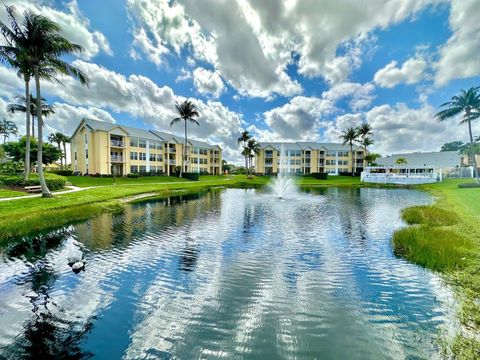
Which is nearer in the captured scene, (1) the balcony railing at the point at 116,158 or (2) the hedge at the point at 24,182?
(2) the hedge at the point at 24,182

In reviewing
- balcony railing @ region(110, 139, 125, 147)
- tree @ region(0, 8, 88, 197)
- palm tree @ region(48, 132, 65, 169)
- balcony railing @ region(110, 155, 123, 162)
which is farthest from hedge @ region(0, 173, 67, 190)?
palm tree @ region(48, 132, 65, 169)

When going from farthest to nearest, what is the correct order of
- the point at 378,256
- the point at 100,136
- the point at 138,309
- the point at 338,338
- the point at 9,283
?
the point at 100,136, the point at 378,256, the point at 9,283, the point at 138,309, the point at 338,338

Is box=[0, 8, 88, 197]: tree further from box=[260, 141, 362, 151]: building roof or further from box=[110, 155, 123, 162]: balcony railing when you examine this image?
box=[260, 141, 362, 151]: building roof

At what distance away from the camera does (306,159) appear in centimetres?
8812

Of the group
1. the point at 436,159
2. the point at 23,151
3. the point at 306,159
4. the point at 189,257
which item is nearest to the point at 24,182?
the point at 189,257

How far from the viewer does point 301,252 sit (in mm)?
9875

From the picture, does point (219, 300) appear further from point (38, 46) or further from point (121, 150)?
point (121, 150)

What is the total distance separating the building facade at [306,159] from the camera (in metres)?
86.7

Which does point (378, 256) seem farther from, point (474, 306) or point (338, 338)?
point (338, 338)

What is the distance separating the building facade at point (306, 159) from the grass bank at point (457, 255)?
A: 72.9 meters

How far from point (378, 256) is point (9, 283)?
1291cm

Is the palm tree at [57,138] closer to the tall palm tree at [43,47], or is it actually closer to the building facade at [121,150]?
the building facade at [121,150]

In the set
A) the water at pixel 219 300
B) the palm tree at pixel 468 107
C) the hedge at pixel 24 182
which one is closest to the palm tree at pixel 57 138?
the hedge at pixel 24 182

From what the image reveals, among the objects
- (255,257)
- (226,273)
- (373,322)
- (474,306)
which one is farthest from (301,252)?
(474,306)
